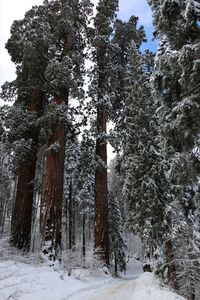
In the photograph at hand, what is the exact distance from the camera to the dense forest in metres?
8.98

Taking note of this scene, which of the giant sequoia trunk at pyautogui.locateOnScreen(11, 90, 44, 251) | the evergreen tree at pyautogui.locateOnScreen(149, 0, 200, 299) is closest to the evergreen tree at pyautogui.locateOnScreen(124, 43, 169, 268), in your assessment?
A: the evergreen tree at pyautogui.locateOnScreen(149, 0, 200, 299)

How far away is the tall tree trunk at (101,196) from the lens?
1405 cm

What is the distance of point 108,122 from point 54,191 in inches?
304

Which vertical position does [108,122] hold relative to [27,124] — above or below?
above

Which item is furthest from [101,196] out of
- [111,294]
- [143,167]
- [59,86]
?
[111,294]

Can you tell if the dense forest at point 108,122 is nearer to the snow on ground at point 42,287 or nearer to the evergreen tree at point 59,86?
the evergreen tree at point 59,86

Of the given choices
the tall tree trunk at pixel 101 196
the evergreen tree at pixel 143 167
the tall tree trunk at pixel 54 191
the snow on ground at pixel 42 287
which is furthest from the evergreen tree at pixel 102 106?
the snow on ground at pixel 42 287

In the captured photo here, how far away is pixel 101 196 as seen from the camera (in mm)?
14852

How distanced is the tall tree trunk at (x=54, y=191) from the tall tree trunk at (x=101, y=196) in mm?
2925

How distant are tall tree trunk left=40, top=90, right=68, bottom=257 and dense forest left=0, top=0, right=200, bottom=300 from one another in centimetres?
4

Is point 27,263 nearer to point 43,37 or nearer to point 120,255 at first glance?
point 43,37

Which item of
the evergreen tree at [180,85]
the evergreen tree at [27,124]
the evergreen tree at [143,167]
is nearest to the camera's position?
the evergreen tree at [180,85]

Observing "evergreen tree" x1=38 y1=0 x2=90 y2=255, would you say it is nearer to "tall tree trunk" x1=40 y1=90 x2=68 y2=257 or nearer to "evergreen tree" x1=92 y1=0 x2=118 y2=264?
"tall tree trunk" x1=40 y1=90 x2=68 y2=257

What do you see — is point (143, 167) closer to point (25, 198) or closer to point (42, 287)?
point (25, 198)
